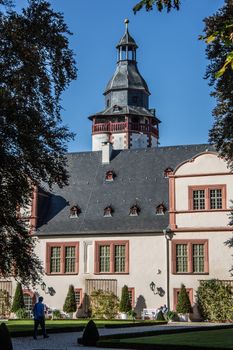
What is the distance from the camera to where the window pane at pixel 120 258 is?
4153 centimetres

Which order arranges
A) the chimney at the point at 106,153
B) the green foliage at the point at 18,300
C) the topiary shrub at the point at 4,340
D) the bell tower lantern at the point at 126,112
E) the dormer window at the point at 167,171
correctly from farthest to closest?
the bell tower lantern at the point at 126,112 < the chimney at the point at 106,153 < the dormer window at the point at 167,171 < the green foliage at the point at 18,300 < the topiary shrub at the point at 4,340

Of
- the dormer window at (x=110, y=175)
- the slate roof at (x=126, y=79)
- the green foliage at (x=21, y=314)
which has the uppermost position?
the slate roof at (x=126, y=79)

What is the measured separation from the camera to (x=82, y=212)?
4397cm

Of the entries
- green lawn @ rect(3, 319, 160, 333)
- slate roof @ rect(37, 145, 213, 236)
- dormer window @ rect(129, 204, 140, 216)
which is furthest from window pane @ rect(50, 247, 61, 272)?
green lawn @ rect(3, 319, 160, 333)

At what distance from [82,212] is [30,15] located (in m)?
23.9

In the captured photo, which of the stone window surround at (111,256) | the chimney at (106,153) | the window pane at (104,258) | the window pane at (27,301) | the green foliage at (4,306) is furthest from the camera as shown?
the chimney at (106,153)

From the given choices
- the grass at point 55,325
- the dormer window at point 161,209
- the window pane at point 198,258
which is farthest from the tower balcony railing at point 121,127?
the grass at point 55,325

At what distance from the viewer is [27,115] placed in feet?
67.5

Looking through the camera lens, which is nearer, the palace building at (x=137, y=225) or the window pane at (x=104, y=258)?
the palace building at (x=137, y=225)

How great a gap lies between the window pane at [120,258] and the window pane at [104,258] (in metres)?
0.57

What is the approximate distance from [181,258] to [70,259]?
734 centimetres

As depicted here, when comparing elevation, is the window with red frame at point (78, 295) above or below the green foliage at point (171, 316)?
above

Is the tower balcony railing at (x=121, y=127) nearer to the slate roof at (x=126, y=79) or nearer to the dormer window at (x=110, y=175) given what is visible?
the slate roof at (x=126, y=79)

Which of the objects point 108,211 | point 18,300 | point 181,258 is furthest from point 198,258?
point 18,300
